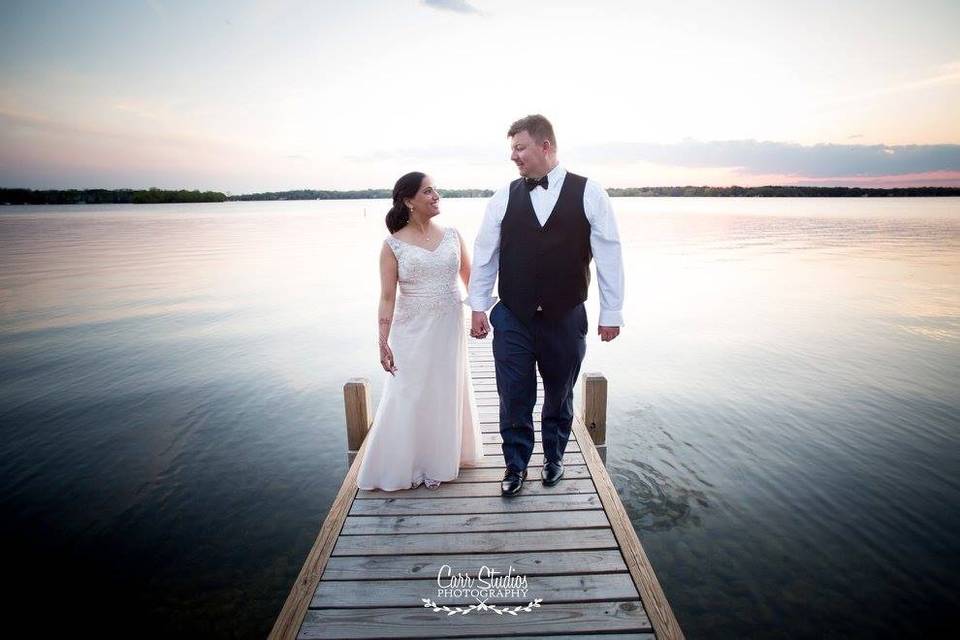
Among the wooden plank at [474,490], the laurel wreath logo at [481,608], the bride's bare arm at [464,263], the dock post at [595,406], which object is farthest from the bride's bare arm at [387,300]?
the dock post at [595,406]

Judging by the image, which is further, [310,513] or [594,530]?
[310,513]

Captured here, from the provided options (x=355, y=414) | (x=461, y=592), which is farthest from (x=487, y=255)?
(x=355, y=414)

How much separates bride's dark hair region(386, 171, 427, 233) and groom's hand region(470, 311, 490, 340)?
2.64 feet

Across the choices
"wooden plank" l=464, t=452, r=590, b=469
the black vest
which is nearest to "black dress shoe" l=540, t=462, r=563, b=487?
"wooden plank" l=464, t=452, r=590, b=469

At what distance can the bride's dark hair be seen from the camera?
130 inches

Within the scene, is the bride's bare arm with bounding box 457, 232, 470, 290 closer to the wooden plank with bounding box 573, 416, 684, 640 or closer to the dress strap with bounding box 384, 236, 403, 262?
the dress strap with bounding box 384, 236, 403, 262

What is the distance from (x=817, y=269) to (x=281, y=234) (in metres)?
35.8

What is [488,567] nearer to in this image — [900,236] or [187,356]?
[187,356]

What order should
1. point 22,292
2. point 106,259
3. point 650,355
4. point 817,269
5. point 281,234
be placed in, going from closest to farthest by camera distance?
1. point 650,355
2. point 22,292
3. point 817,269
4. point 106,259
5. point 281,234

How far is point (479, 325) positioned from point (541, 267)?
0.56 meters

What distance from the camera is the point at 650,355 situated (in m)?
10.8

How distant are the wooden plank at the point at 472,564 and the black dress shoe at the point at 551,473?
711 mm

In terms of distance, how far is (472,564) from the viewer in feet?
9.40

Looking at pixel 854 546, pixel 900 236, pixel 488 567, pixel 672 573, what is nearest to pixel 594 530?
pixel 488 567
